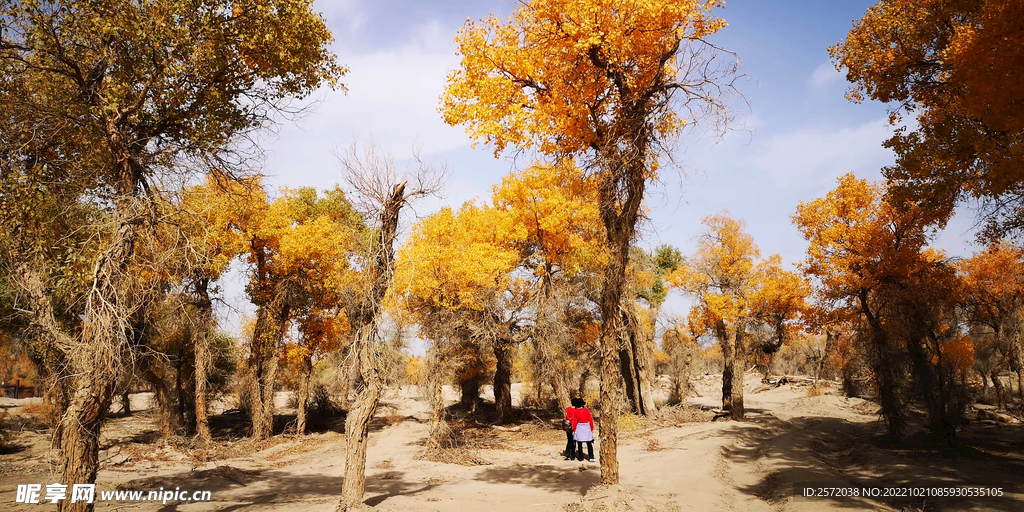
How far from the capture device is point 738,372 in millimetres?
24891

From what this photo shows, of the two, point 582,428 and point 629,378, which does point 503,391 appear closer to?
point 629,378

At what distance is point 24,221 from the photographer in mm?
6926

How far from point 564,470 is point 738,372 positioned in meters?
15.0

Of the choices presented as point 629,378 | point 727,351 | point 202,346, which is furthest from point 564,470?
point 629,378

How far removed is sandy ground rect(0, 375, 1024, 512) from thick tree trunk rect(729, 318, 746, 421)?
0.71m

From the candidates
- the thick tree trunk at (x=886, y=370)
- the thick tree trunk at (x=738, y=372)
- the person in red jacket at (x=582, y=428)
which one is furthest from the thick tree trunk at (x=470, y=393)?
the thick tree trunk at (x=886, y=370)

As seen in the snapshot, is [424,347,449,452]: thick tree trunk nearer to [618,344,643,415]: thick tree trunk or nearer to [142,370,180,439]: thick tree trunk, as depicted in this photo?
[618,344,643,415]: thick tree trunk

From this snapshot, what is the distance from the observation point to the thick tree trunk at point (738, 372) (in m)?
24.6

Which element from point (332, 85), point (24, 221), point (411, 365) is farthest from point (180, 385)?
point (332, 85)

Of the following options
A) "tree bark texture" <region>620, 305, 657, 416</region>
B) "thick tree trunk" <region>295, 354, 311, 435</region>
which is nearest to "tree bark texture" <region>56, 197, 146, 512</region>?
"thick tree trunk" <region>295, 354, 311, 435</region>

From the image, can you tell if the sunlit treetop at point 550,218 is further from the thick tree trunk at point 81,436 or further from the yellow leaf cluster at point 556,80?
the thick tree trunk at point 81,436

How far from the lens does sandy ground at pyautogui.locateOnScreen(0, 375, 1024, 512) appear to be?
970cm

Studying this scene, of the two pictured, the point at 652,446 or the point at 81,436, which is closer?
the point at 81,436

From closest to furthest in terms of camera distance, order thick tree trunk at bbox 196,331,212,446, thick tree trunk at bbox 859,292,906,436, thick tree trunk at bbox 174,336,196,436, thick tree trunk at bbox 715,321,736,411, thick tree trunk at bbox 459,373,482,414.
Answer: thick tree trunk at bbox 859,292,906,436, thick tree trunk at bbox 196,331,212,446, thick tree trunk at bbox 174,336,196,436, thick tree trunk at bbox 715,321,736,411, thick tree trunk at bbox 459,373,482,414
